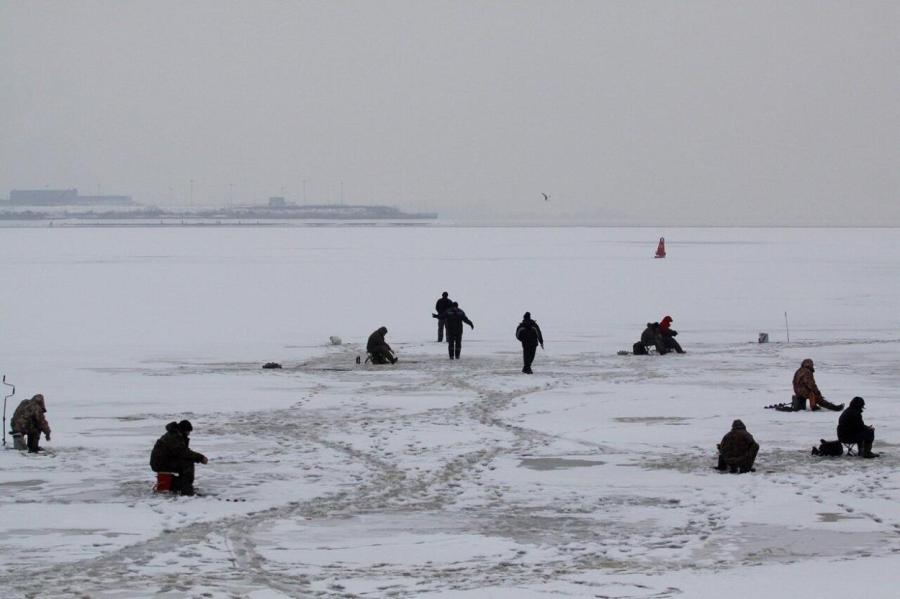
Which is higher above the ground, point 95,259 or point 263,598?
point 95,259

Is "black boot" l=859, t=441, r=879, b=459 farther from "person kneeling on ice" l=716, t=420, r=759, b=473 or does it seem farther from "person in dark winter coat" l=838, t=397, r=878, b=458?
"person kneeling on ice" l=716, t=420, r=759, b=473

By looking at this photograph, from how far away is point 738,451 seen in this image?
50.4 ft

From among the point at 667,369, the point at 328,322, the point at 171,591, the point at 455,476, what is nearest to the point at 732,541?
the point at 455,476

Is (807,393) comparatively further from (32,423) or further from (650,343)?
(32,423)

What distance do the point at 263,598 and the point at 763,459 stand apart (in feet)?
25.9

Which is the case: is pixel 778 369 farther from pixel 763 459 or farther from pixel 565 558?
pixel 565 558

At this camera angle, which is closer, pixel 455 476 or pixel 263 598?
pixel 263 598

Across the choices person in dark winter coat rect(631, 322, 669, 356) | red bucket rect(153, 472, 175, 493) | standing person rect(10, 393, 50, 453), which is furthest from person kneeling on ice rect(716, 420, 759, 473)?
person in dark winter coat rect(631, 322, 669, 356)

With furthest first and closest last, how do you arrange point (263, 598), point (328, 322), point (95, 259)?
point (95, 259) < point (328, 322) < point (263, 598)

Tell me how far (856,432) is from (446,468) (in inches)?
195


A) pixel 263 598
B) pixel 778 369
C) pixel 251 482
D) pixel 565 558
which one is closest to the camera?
pixel 263 598

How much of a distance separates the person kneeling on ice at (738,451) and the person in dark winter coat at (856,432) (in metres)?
1.57

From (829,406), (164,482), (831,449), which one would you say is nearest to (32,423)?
(164,482)

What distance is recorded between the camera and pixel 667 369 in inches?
1025
